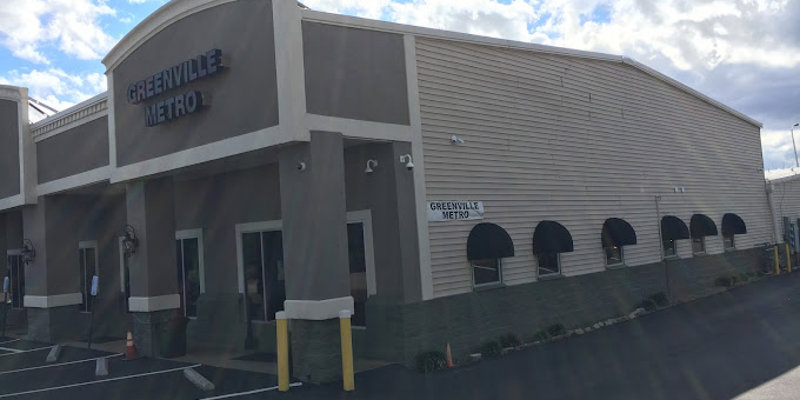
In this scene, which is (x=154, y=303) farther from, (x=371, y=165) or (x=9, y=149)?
(x=9, y=149)

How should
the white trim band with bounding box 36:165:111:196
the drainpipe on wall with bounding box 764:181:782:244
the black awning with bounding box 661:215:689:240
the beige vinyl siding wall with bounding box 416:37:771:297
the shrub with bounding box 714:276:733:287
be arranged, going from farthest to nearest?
1. the drainpipe on wall with bounding box 764:181:782:244
2. the shrub with bounding box 714:276:733:287
3. the black awning with bounding box 661:215:689:240
4. the white trim band with bounding box 36:165:111:196
5. the beige vinyl siding wall with bounding box 416:37:771:297

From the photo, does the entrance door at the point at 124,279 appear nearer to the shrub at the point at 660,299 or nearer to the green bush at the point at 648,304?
the green bush at the point at 648,304

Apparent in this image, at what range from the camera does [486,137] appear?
13656 millimetres

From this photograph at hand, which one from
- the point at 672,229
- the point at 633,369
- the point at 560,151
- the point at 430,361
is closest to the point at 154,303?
the point at 430,361

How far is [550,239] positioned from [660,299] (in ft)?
19.0

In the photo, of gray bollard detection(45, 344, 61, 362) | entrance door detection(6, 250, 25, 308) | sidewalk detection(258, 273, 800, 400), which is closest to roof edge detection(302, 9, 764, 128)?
sidewalk detection(258, 273, 800, 400)

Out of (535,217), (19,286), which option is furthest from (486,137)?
(19,286)

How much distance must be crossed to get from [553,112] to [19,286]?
19090 millimetres

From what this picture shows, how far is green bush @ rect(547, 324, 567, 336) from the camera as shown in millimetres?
14263

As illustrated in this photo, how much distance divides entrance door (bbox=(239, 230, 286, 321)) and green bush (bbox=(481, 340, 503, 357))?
434 cm

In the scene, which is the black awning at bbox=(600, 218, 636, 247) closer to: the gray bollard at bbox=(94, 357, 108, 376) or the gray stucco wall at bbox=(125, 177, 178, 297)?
the gray stucco wall at bbox=(125, 177, 178, 297)

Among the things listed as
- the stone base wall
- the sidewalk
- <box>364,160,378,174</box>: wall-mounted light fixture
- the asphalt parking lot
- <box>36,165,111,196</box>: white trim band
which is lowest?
the sidewalk

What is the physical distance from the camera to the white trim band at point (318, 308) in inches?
400

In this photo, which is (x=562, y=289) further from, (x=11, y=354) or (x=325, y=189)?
(x=11, y=354)
